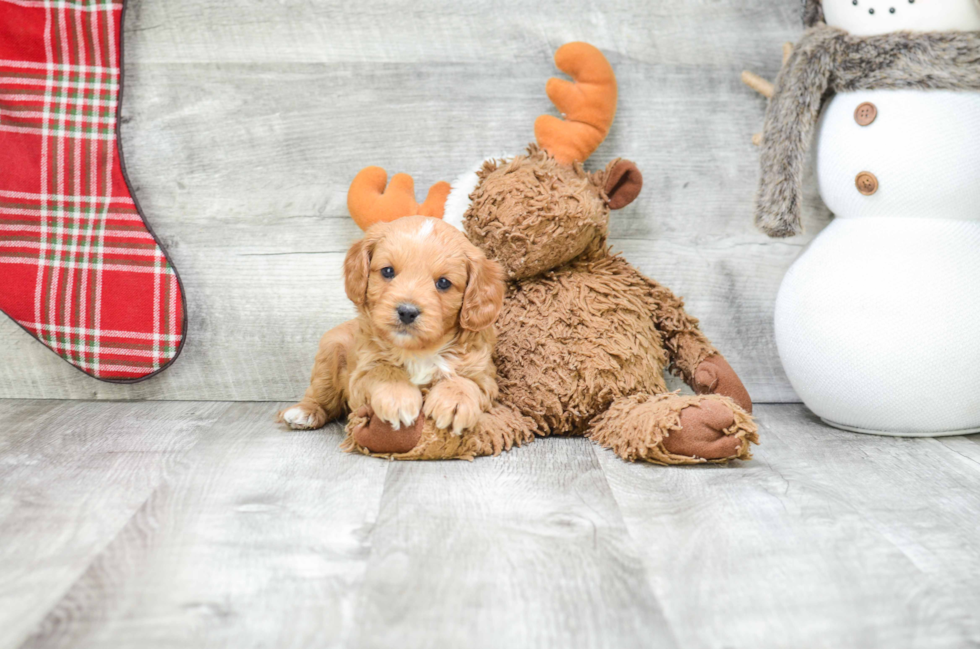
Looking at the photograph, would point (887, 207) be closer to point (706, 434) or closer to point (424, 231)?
A: point (706, 434)

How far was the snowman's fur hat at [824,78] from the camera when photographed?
4.77ft

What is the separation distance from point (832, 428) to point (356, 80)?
4.21 feet

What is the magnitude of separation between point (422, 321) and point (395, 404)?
0.51 ft

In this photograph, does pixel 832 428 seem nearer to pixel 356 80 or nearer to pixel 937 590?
pixel 937 590

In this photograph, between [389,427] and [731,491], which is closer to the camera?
[731,491]

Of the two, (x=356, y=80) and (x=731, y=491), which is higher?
(x=356, y=80)

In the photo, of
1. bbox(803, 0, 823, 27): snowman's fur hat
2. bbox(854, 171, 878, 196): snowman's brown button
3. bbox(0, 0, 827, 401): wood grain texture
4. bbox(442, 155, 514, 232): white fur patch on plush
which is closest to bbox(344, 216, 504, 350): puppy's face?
bbox(442, 155, 514, 232): white fur patch on plush

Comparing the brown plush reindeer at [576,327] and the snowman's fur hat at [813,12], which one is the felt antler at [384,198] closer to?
the brown plush reindeer at [576,327]

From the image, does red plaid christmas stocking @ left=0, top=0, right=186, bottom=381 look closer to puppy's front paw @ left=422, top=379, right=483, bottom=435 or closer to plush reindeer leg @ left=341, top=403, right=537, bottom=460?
plush reindeer leg @ left=341, top=403, right=537, bottom=460

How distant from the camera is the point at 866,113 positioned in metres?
1.53

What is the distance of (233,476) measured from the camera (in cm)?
132

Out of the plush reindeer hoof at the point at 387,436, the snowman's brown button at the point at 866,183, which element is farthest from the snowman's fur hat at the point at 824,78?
the plush reindeer hoof at the point at 387,436

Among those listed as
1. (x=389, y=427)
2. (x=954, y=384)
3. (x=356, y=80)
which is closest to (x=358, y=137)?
(x=356, y=80)

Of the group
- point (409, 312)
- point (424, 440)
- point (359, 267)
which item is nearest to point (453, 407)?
point (424, 440)
